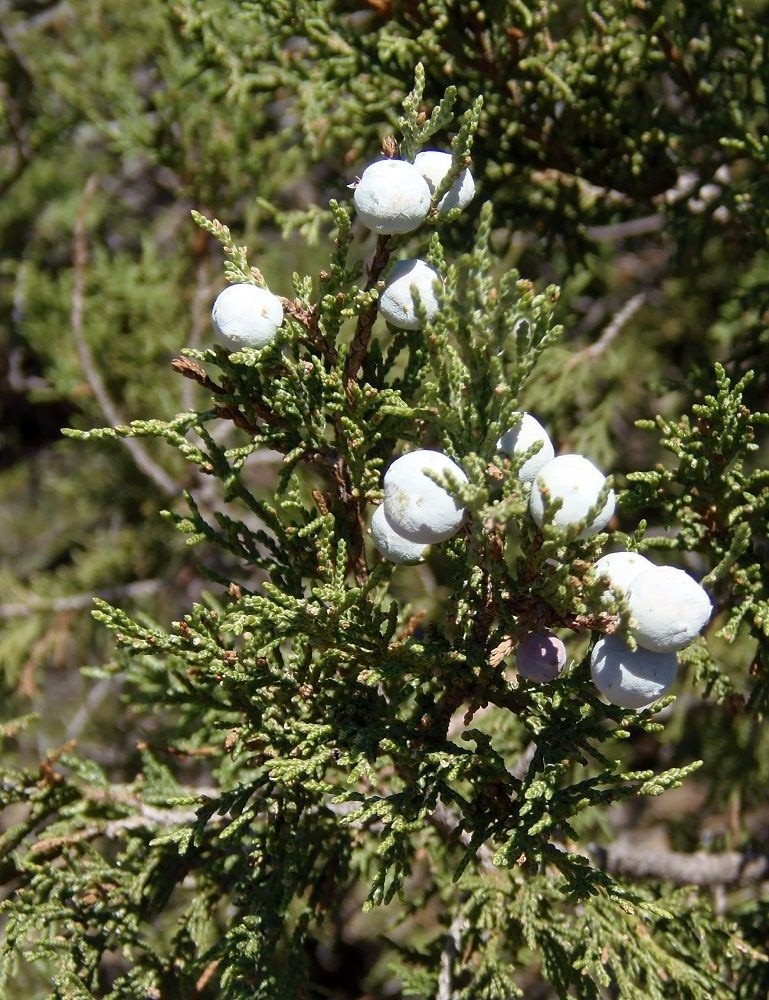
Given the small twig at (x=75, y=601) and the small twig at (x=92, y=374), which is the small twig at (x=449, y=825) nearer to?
the small twig at (x=92, y=374)

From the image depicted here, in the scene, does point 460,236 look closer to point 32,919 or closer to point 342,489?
point 342,489

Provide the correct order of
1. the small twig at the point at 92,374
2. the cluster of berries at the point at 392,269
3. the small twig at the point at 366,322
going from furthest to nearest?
the small twig at the point at 92,374 → the small twig at the point at 366,322 → the cluster of berries at the point at 392,269

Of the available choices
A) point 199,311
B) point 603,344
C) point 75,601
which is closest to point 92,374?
point 199,311

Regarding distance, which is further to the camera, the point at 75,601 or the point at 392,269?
the point at 75,601

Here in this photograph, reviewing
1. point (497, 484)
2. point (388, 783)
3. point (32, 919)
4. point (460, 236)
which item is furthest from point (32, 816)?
point (460, 236)

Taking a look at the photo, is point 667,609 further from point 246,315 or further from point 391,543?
point 246,315

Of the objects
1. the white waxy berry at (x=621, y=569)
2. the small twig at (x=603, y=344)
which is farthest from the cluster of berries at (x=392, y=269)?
the small twig at (x=603, y=344)

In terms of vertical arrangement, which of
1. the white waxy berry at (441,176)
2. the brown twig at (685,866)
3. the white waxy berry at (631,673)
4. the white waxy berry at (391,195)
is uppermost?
the white waxy berry at (441,176)
